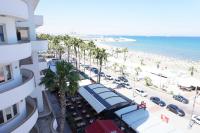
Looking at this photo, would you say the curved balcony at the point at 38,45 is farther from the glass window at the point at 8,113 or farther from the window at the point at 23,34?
the glass window at the point at 8,113

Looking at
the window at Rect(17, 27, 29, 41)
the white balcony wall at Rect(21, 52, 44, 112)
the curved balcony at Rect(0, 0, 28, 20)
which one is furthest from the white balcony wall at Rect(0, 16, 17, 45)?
the white balcony wall at Rect(21, 52, 44, 112)

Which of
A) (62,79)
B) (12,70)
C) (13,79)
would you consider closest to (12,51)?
(12,70)

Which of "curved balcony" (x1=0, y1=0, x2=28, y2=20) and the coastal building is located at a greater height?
"curved balcony" (x1=0, y1=0, x2=28, y2=20)

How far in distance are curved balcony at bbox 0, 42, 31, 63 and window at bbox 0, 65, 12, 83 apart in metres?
1.96

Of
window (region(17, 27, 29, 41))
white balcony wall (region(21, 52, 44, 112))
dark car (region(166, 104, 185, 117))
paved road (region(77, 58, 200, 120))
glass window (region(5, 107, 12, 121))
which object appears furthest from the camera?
paved road (region(77, 58, 200, 120))

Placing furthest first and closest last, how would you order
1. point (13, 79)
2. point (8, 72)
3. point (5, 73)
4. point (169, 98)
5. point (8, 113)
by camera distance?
1. point (169, 98)
2. point (13, 79)
3. point (8, 72)
4. point (8, 113)
5. point (5, 73)

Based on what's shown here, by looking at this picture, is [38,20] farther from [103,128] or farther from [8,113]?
[103,128]

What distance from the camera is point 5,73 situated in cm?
1552

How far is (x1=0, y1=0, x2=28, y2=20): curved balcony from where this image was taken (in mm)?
12487

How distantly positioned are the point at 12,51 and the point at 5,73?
3.13m

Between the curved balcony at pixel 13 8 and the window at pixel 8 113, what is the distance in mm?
7449

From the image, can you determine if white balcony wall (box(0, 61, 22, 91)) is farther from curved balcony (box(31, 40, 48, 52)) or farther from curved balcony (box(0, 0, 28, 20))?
curved balcony (box(31, 40, 48, 52))

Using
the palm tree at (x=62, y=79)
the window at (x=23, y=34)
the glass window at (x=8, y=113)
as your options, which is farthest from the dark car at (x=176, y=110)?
the glass window at (x=8, y=113)

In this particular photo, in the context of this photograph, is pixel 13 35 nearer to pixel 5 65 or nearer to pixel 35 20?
pixel 5 65
